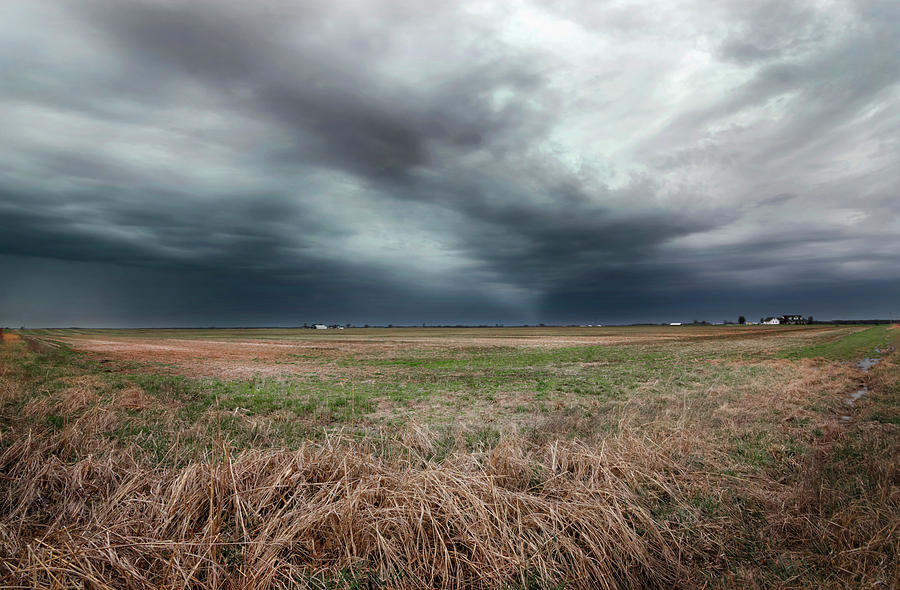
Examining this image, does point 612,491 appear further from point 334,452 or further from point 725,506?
point 334,452

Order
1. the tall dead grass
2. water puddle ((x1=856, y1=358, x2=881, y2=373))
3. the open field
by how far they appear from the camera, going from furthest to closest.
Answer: water puddle ((x1=856, y1=358, x2=881, y2=373)) < the open field < the tall dead grass

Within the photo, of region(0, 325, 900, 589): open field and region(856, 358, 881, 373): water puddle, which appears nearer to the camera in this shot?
region(0, 325, 900, 589): open field

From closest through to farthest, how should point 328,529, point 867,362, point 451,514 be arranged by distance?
1. point 328,529
2. point 451,514
3. point 867,362

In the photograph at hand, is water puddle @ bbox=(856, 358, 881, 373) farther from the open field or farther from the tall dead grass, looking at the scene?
the tall dead grass

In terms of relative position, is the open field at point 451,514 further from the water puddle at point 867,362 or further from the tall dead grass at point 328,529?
the water puddle at point 867,362

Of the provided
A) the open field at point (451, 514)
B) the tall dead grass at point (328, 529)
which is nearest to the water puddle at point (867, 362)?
the open field at point (451, 514)

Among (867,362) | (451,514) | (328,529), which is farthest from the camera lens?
(867,362)

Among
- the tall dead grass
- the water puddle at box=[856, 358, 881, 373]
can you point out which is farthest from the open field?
the water puddle at box=[856, 358, 881, 373]

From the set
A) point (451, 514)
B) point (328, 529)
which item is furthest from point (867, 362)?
point (328, 529)

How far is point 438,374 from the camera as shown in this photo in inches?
1341

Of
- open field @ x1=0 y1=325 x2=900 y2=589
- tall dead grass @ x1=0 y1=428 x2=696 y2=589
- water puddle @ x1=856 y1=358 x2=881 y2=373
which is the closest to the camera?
tall dead grass @ x1=0 y1=428 x2=696 y2=589

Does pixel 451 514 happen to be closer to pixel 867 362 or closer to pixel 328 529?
pixel 328 529

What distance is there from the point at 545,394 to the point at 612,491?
1679 cm

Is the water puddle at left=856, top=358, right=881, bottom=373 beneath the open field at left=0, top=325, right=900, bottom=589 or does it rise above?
beneath
